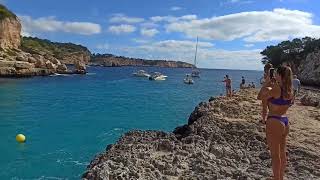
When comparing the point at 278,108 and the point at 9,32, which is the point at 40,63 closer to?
the point at 9,32

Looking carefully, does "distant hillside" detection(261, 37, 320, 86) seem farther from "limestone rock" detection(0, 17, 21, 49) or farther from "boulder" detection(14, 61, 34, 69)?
"limestone rock" detection(0, 17, 21, 49)

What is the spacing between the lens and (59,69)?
3999 inches

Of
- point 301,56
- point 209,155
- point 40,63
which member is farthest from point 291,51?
point 209,155

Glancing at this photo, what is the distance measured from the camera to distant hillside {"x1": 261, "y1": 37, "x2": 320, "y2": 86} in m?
55.6

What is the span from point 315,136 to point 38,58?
84144 mm

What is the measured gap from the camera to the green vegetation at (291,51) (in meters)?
74.8

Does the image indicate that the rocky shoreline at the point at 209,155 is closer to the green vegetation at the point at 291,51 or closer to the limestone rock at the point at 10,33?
the green vegetation at the point at 291,51

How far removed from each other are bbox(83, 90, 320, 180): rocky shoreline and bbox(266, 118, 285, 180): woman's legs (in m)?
1.25

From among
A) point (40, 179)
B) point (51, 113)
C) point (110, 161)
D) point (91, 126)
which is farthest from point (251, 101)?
point (51, 113)

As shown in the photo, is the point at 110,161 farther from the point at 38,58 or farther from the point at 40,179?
the point at 38,58

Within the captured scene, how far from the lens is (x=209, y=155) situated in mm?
9758

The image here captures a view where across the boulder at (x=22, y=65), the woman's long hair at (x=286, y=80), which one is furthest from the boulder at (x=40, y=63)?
the woman's long hair at (x=286, y=80)

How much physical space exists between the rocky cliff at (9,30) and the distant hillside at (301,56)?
190 feet

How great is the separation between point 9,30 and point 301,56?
208 ft
